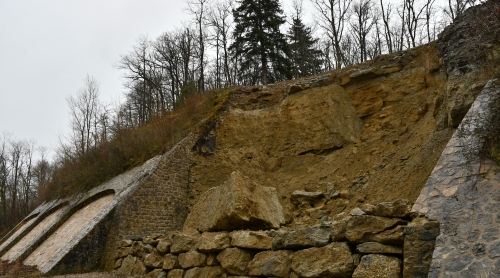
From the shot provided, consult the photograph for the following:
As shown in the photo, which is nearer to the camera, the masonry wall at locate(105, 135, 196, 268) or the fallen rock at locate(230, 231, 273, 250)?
the fallen rock at locate(230, 231, 273, 250)

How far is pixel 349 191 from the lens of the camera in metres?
10.6

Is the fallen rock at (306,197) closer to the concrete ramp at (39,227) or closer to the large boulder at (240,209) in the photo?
the large boulder at (240,209)

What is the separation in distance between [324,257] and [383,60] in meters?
9.13

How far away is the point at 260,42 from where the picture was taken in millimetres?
25781

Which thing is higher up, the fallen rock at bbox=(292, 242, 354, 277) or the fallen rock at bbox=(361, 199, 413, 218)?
the fallen rock at bbox=(361, 199, 413, 218)

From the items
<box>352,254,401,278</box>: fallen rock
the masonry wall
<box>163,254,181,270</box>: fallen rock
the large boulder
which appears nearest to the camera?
<box>352,254,401,278</box>: fallen rock

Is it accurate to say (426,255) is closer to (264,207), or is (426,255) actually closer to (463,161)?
(463,161)

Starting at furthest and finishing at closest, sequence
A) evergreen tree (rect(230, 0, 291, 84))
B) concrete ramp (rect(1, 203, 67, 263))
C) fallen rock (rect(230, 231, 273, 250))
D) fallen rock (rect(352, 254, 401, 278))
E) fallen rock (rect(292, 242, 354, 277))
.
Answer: evergreen tree (rect(230, 0, 291, 84)) → concrete ramp (rect(1, 203, 67, 263)) → fallen rock (rect(230, 231, 273, 250)) → fallen rock (rect(292, 242, 354, 277)) → fallen rock (rect(352, 254, 401, 278))

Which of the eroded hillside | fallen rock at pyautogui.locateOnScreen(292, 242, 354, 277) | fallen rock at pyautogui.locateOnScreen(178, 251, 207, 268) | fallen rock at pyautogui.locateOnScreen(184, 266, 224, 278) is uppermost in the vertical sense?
Result: the eroded hillside

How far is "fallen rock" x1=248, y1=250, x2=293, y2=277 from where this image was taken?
20.4ft

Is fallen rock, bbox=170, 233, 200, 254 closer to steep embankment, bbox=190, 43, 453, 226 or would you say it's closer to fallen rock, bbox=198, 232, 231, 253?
fallen rock, bbox=198, 232, 231, 253

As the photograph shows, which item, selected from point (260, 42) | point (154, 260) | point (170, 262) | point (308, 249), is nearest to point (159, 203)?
point (154, 260)

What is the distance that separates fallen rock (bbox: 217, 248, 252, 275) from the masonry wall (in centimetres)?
552

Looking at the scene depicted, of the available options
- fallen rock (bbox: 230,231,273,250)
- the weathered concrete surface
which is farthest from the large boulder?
the weathered concrete surface
